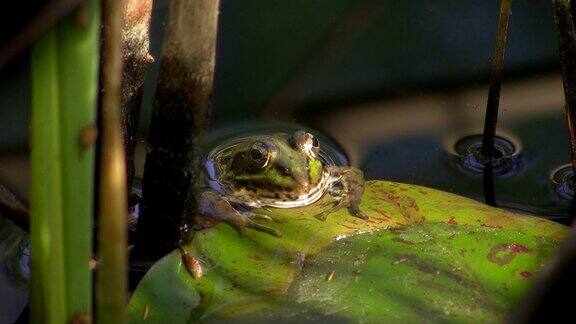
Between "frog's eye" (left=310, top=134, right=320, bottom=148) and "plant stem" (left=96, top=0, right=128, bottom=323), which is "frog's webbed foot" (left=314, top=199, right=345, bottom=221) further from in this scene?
"plant stem" (left=96, top=0, right=128, bottom=323)

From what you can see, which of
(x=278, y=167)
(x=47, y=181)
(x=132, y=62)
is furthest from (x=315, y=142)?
(x=47, y=181)

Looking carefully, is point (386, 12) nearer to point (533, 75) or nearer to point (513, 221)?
point (533, 75)

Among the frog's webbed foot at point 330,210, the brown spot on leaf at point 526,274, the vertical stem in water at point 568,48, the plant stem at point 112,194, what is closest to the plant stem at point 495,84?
the vertical stem in water at point 568,48

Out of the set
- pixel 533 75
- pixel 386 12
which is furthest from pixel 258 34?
pixel 533 75

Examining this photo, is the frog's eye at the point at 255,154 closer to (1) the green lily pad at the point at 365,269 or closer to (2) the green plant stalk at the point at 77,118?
→ (1) the green lily pad at the point at 365,269

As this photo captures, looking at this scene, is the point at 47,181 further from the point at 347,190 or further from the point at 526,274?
the point at 347,190
